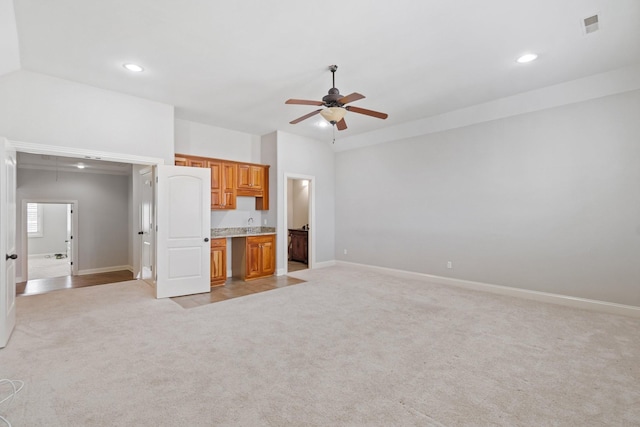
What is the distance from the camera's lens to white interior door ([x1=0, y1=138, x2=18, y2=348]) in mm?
2869

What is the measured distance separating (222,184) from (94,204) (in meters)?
4.18

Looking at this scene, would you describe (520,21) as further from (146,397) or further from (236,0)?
(146,397)

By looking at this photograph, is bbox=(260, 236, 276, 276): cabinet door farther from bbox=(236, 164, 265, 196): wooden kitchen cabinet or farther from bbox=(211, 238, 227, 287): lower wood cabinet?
bbox=(236, 164, 265, 196): wooden kitchen cabinet

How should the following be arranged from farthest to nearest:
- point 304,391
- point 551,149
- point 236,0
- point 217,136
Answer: point 217,136
point 551,149
point 236,0
point 304,391

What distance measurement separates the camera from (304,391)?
87.4 inches

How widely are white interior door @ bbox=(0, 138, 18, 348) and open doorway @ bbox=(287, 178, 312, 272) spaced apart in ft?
15.0

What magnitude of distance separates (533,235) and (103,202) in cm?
944

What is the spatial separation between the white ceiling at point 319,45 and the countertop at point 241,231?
254 centimetres

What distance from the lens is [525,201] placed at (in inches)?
184

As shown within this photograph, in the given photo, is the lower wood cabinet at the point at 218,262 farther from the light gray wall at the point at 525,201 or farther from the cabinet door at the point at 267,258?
the light gray wall at the point at 525,201

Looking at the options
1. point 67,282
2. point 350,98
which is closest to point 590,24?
point 350,98

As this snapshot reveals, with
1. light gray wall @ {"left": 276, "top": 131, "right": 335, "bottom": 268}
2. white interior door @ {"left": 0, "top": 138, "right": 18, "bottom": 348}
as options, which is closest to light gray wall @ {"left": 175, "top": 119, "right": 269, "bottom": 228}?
light gray wall @ {"left": 276, "top": 131, "right": 335, "bottom": 268}

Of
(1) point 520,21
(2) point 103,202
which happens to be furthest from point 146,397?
(2) point 103,202

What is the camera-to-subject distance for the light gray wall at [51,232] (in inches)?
392
